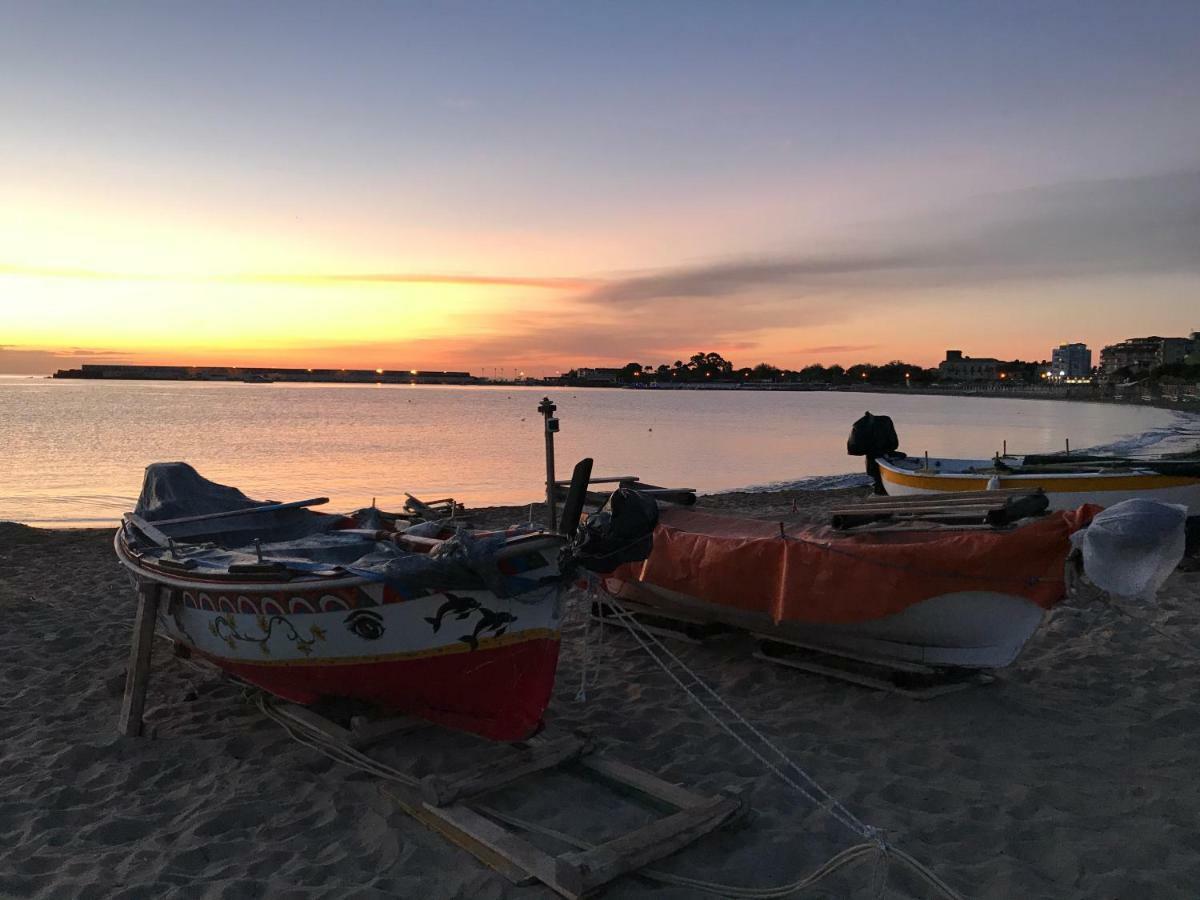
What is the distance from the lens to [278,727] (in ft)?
20.1

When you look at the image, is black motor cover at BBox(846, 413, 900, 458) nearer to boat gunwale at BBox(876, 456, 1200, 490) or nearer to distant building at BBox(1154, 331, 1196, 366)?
boat gunwale at BBox(876, 456, 1200, 490)

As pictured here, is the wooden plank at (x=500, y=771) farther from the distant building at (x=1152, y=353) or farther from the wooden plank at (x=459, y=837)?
the distant building at (x=1152, y=353)

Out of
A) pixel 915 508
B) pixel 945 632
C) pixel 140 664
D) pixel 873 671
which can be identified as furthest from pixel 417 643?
pixel 915 508

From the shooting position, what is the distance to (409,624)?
507cm

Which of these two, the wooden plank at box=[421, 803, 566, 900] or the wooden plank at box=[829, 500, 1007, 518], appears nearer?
the wooden plank at box=[421, 803, 566, 900]

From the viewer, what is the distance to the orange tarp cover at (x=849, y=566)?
566 cm

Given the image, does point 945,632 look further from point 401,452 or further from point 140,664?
point 401,452

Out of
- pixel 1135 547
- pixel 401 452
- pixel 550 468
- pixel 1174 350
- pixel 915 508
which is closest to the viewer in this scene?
pixel 1135 547

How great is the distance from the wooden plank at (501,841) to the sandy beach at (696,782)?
13 centimetres

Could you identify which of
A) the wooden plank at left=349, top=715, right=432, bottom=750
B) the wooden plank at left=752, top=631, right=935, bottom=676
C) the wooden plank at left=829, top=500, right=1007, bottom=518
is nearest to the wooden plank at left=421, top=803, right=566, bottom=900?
the wooden plank at left=349, top=715, right=432, bottom=750

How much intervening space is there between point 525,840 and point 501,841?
0.72 ft

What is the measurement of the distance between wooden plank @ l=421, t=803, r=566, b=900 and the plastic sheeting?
3507 millimetres

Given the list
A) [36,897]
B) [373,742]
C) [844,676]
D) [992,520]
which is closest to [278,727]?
[373,742]

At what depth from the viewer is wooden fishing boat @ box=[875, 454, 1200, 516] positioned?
35.6 ft
